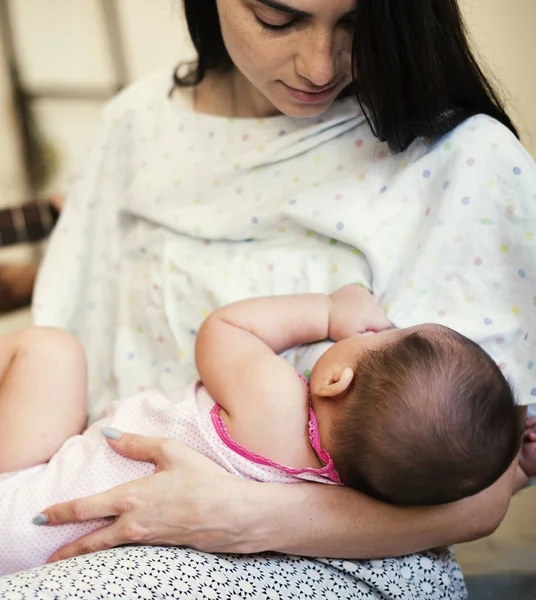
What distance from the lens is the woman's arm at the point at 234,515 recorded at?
1.02 m

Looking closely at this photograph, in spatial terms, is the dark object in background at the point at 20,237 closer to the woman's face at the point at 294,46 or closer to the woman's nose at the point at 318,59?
the woman's face at the point at 294,46

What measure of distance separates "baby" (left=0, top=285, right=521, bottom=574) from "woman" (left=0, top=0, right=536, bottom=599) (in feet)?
0.14

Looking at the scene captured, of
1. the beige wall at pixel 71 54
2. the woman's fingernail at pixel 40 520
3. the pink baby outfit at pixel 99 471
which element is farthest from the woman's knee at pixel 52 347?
the beige wall at pixel 71 54

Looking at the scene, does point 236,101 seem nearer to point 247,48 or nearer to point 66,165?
point 247,48

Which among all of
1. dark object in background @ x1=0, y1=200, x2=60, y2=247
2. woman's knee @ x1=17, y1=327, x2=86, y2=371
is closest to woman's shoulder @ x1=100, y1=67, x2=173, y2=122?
dark object in background @ x1=0, y1=200, x2=60, y2=247

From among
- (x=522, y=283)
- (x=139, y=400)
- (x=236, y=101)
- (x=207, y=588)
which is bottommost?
(x=207, y=588)

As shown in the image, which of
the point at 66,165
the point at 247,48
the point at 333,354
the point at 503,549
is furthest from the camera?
the point at 66,165

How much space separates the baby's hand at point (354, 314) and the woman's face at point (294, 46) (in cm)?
32

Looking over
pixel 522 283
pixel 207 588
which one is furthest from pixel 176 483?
pixel 522 283

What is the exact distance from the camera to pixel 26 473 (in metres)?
1.12

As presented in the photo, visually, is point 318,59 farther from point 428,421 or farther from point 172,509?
point 172,509

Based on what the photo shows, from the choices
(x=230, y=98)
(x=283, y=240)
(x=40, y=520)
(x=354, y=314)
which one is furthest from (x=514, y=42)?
(x=40, y=520)

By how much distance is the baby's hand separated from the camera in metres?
1.14

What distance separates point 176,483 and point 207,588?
15cm
